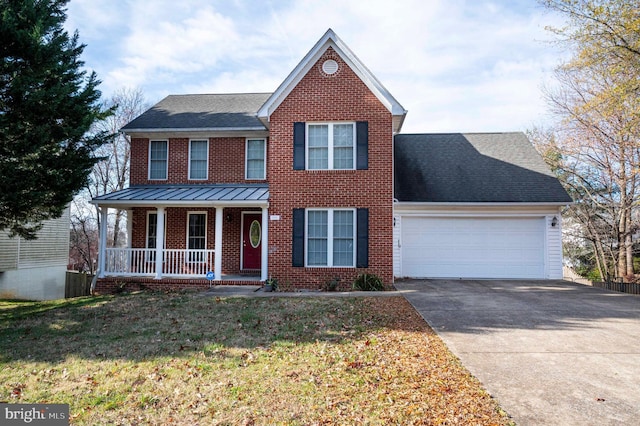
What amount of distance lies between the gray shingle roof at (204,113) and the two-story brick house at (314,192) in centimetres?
8

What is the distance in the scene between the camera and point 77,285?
1847 centimetres

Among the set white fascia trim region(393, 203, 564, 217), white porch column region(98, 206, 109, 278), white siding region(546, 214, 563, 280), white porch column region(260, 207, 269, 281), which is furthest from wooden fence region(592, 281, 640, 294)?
white porch column region(98, 206, 109, 278)

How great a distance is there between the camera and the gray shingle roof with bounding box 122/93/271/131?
1415 cm

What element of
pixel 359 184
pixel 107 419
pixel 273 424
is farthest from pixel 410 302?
pixel 107 419

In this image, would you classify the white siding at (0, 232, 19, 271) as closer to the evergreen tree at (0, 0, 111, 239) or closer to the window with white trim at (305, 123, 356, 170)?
the evergreen tree at (0, 0, 111, 239)

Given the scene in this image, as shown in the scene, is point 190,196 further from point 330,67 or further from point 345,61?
point 345,61

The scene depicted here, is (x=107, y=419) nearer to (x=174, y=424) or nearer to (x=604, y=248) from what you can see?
(x=174, y=424)

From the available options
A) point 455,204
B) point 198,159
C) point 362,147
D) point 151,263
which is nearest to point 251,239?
point 151,263

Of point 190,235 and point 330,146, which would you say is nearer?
point 330,146

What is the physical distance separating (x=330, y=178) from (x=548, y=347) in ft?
24.3

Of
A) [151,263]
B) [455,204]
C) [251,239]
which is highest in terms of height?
[455,204]

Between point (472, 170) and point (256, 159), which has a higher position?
point (256, 159)

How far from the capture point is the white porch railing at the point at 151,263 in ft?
40.6

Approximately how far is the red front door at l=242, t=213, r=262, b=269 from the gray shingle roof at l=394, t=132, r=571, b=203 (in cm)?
528
